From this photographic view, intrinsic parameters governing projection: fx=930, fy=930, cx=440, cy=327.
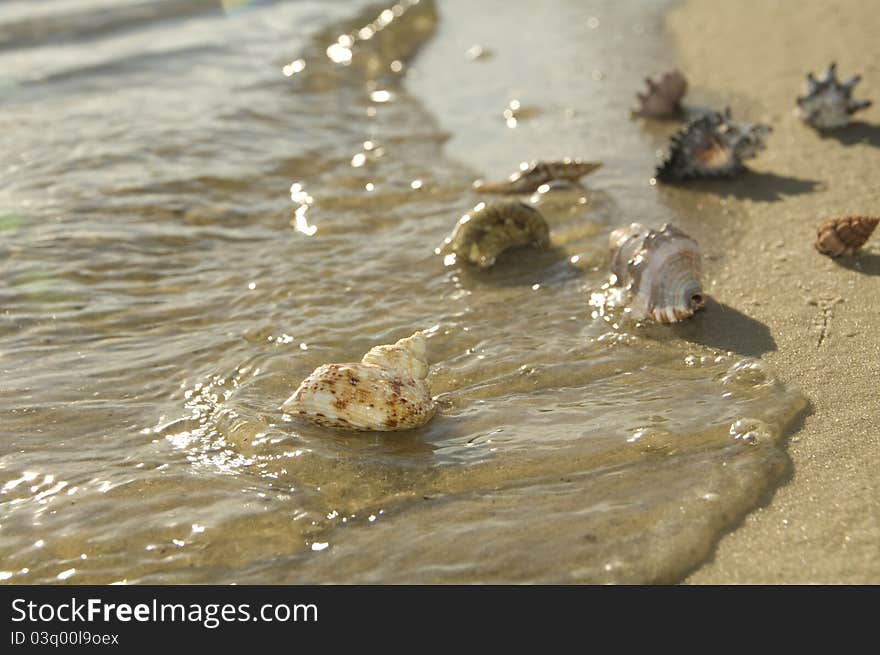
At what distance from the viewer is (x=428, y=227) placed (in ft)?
20.2

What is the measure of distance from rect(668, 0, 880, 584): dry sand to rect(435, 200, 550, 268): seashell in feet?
3.75

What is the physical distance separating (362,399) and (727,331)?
189 centimetres

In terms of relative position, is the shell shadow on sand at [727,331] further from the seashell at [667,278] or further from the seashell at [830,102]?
the seashell at [830,102]

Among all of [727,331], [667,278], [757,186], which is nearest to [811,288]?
[727,331]

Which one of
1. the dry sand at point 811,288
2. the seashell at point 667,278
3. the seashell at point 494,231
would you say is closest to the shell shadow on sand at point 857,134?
the dry sand at point 811,288

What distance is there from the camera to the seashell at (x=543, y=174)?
654 centimetres

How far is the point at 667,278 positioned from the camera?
4586mm

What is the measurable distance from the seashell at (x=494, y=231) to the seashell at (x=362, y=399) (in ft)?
5.79

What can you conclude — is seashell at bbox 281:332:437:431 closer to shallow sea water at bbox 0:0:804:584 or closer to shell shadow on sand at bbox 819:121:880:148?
shallow sea water at bbox 0:0:804:584

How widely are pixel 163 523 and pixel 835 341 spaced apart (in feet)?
9.98

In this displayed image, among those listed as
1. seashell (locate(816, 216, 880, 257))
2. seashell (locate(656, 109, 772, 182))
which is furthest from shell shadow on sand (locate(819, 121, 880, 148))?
seashell (locate(816, 216, 880, 257))

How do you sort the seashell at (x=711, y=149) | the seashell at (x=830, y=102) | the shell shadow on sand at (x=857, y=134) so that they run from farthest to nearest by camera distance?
the seashell at (x=830, y=102), the shell shadow on sand at (x=857, y=134), the seashell at (x=711, y=149)

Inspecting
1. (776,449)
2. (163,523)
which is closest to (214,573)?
(163,523)

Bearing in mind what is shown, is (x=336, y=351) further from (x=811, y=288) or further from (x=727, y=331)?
(x=811, y=288)
